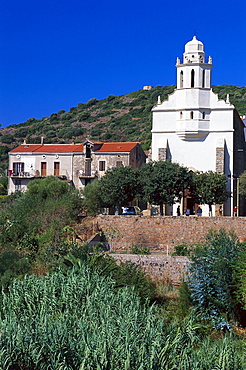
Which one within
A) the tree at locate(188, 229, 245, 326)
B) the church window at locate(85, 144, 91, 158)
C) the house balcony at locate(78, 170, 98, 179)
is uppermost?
the church window at locate(85, 144, 91, 158)

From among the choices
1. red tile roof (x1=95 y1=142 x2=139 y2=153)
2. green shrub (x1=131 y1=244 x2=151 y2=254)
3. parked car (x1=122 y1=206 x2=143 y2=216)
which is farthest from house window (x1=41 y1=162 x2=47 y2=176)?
green shrub (x1=131 y1=244 x2=151 y2=254)

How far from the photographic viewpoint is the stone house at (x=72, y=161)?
172ft

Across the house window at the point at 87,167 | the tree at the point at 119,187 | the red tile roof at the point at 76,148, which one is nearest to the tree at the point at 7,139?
the red tile roof at the point at 76,148

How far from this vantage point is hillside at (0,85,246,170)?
9056 cm

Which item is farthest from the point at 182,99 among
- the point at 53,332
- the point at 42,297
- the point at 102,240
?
the point at 53,332

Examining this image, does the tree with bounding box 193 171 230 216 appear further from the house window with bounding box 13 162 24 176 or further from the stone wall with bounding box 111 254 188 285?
the house window with bounding box 13 162 24 176

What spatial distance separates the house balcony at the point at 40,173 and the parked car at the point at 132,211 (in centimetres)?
1202

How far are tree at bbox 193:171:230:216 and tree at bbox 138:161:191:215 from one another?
790mm

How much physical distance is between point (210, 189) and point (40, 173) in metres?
19.7

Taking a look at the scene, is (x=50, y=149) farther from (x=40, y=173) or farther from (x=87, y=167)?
(x=87, y=167)

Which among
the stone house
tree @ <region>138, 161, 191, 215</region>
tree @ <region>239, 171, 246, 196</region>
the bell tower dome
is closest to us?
tree @ <region>138, 161, 191, 215</region>

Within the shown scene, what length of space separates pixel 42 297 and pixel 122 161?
33614mm

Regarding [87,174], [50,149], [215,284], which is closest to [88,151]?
[87,174]

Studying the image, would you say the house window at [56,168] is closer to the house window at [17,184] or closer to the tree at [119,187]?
the house window at [17,184]
